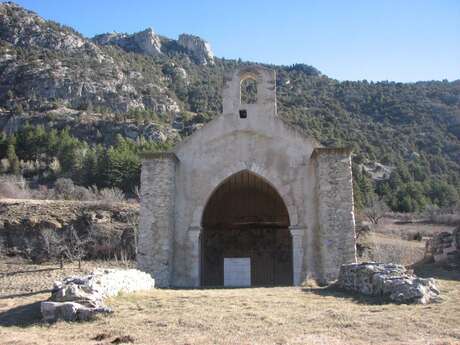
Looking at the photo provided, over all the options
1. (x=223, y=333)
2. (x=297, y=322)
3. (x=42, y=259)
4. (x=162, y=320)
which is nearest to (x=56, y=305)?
(x=162, y=320)

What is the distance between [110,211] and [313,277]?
22.8 metres

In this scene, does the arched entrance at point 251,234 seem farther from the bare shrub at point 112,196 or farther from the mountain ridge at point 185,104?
the mountain ridge at point 185,104

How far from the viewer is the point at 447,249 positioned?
21.8 m

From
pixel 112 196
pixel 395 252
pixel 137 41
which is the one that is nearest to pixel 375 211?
pixel 395 252

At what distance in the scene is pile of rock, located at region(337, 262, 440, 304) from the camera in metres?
12.6

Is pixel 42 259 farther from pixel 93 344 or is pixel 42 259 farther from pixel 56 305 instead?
pixel 93 344

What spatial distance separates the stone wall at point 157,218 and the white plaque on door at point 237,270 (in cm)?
517

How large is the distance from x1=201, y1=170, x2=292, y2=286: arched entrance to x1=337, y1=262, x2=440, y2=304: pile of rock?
9547 mm

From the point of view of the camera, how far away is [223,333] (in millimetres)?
9617

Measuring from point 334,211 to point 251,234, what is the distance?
7.96m

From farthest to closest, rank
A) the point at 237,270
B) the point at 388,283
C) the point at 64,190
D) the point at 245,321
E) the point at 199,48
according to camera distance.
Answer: the point at 199,48
the point at 64,190
the point at 237,270
the point at 388,283
the point at 245,321

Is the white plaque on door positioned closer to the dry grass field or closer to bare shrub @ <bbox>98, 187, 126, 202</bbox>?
the dry grass field

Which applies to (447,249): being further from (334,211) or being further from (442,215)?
(442,215)

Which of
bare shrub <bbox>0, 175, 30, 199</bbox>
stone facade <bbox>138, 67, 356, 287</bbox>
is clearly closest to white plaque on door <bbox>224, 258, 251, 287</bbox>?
stone facade <bbox>138, 67, 356, 287</bbox>
